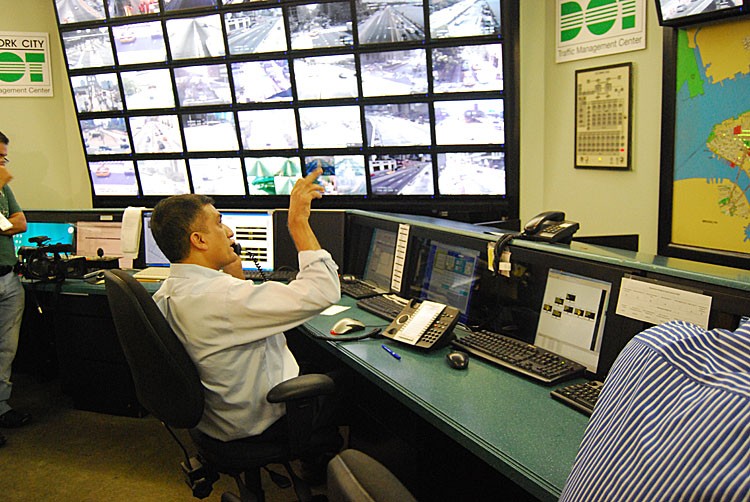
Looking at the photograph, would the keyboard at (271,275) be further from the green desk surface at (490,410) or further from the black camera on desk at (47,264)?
the green desk surface at (490,410)

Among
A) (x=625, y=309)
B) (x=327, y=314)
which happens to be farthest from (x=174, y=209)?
(x=625, y=309)

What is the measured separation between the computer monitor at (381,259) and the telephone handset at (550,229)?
3.09ft

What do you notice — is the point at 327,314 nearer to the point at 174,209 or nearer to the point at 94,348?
the point at 174,209

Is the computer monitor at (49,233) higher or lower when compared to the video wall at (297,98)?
lower

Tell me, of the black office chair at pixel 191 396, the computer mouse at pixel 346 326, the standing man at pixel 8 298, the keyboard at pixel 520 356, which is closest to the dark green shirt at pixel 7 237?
the standing man at pixel 8 298

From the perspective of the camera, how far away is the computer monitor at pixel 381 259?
302 cm

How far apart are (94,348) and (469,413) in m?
2.60

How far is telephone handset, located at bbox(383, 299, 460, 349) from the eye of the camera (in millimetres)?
2193

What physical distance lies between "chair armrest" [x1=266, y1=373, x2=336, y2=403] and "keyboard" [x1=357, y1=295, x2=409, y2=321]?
0.56 meters

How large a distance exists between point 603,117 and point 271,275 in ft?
6.71

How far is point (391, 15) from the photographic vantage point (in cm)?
392

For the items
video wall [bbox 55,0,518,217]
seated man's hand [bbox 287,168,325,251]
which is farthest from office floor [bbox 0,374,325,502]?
video wall [bbox 55,0,518,217]

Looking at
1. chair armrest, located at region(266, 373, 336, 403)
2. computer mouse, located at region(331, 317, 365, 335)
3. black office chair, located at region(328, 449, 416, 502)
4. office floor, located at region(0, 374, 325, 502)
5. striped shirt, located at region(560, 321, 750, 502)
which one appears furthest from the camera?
office floor, located at region(0, 374, 325, 502)

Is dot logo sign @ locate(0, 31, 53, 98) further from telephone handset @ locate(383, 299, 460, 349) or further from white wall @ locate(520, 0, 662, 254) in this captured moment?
telephone handset @ locate(383, 299, 460, 349)
